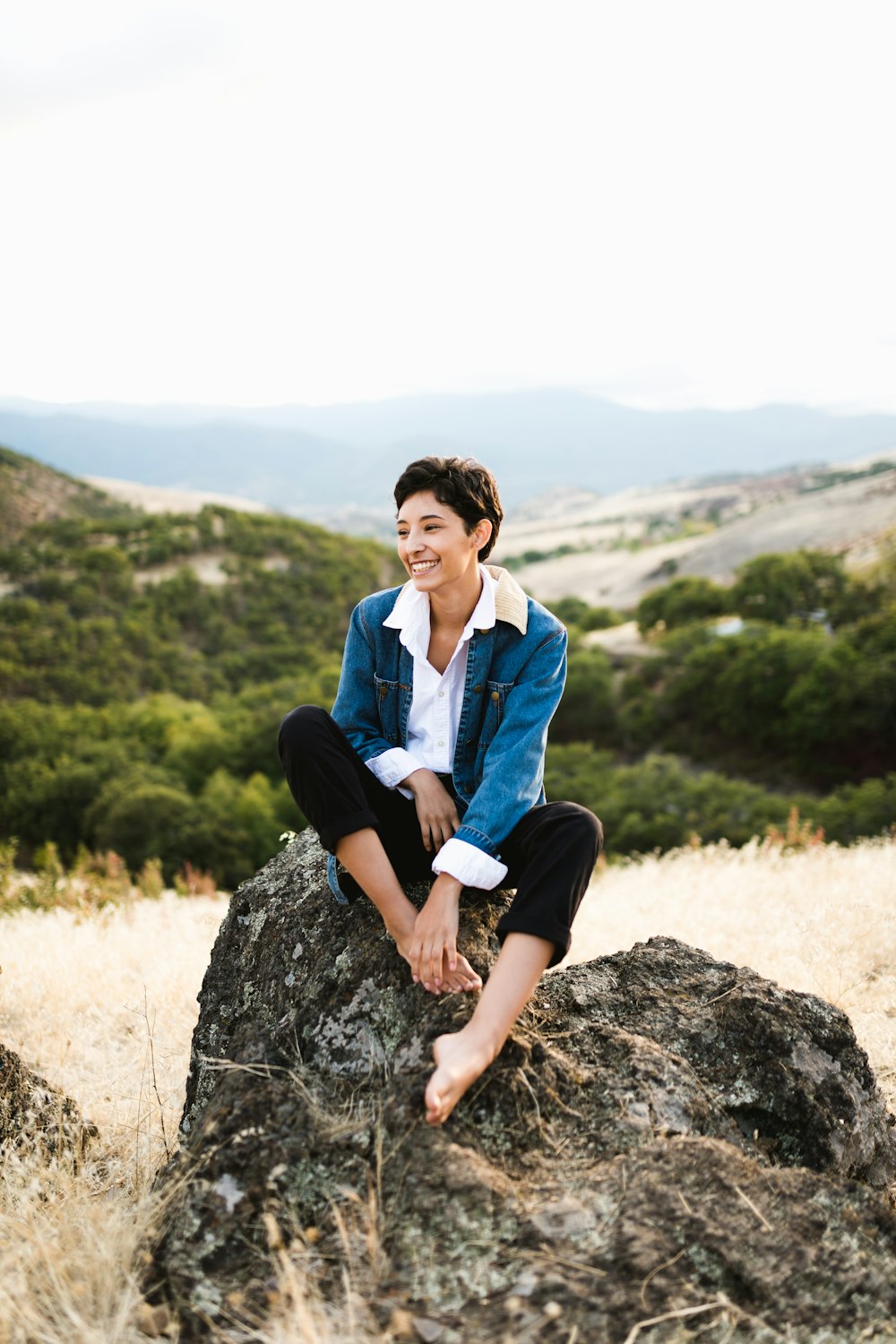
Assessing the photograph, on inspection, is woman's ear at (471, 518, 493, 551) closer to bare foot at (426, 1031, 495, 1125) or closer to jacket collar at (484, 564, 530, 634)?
jacket collar at (484, 564, 530, 634)

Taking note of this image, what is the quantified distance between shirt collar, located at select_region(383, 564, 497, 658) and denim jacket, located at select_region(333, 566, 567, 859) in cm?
4

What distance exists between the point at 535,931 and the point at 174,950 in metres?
4.32

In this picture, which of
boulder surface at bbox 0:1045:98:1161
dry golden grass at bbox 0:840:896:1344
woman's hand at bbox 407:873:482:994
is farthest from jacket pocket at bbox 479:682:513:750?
boulder surface at bbox 0:1045:98:1161

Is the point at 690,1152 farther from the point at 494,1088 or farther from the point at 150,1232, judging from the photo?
the point at 150,1232

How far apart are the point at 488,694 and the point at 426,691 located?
23 centimetres

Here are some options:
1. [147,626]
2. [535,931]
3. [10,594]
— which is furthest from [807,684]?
[10,594]

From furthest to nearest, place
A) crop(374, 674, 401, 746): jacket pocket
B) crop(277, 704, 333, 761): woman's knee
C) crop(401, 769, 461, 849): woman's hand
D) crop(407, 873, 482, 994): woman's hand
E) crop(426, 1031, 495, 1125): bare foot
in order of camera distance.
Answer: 1. crop(374, 674, 401, 746): jacket pocket
2. crop(401, 769, 461, 849): woman's hand
3. crop(277, 704, 333, 761): woman's knee
4. crop(407, 873, 482, 994): woman's hand
5. crop(426, 1031, 495, 1125): bare foot

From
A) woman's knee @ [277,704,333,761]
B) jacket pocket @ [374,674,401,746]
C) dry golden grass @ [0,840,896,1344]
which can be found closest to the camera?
dry golden grass @ [0,840,896,1344]

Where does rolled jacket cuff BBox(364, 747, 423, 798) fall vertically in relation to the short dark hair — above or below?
below

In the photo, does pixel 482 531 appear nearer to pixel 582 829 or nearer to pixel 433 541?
pixel 433 541

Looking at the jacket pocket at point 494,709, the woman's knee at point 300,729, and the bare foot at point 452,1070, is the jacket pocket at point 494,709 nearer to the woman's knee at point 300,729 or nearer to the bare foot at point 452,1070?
the woman's knee at point 300,729

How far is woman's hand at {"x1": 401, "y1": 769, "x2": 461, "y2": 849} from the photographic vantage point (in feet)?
10.4

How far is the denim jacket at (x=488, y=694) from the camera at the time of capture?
3.19 meters

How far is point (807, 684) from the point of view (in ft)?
95.3
